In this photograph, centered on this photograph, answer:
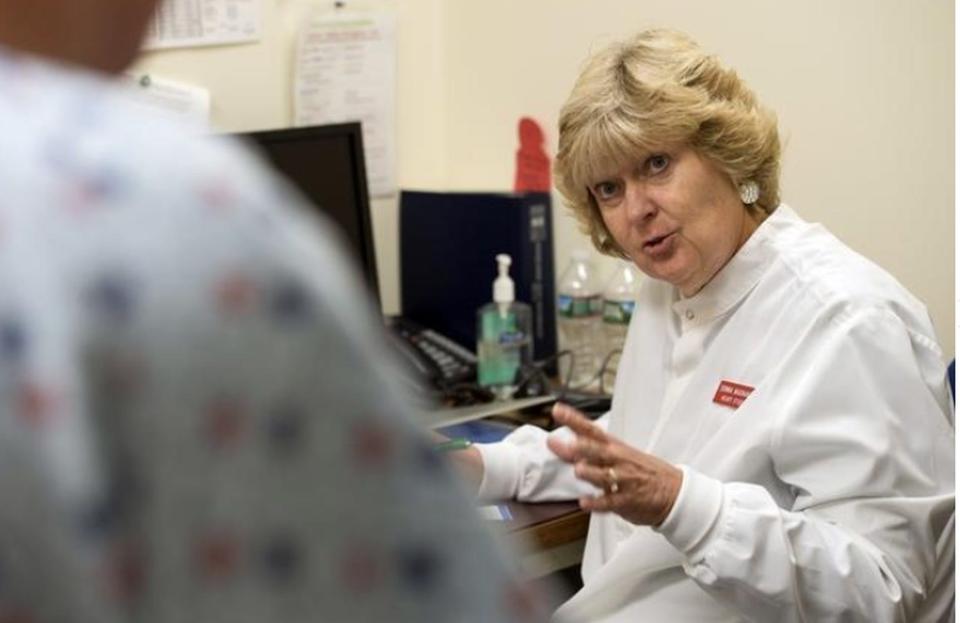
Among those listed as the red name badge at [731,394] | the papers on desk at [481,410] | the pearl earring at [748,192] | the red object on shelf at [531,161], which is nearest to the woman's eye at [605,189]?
the pearl earring at [748,192]

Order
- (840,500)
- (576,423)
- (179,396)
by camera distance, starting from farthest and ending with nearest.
Result: (840,500) < (576,423) < (179,396)

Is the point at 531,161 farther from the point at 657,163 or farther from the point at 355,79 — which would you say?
the point at 657,163

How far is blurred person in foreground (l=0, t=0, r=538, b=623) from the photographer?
375mm

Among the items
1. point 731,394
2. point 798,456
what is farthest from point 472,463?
point 798,456

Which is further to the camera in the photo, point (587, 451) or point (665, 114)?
point (665, 114)

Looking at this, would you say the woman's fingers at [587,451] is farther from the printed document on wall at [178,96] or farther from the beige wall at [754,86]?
the printed document on wall at [178,96]

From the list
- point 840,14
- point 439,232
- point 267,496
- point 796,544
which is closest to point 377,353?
point 267,496

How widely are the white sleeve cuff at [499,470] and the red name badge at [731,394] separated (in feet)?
1.23

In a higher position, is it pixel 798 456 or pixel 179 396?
pixel 179 396

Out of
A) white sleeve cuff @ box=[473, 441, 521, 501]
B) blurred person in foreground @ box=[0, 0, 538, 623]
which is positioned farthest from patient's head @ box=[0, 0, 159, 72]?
white sleeve cuff @ box=[473, 441, 521, 501]

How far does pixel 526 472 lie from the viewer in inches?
76.2

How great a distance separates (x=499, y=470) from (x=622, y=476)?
0.47m

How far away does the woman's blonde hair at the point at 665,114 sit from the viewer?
1689 millimetres

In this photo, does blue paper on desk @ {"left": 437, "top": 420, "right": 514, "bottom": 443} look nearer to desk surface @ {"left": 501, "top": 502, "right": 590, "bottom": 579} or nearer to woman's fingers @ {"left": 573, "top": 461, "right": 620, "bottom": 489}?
desk surface @ {"left": 501, "top": 502, "right": 590, "bottom": 579}
